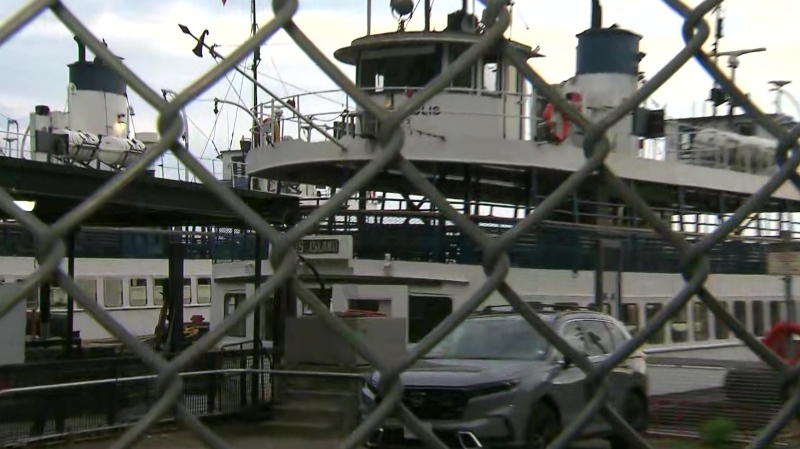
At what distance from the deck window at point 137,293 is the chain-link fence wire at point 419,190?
27.1 m

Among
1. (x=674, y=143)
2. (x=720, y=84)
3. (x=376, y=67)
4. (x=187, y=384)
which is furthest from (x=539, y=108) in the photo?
(x=720, y=84)

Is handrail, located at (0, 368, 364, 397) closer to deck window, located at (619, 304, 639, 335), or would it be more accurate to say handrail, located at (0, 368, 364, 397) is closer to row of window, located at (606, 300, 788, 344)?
row of window, located at (606, 300, 788, 344)

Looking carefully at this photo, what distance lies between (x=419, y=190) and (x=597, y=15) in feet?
3.40

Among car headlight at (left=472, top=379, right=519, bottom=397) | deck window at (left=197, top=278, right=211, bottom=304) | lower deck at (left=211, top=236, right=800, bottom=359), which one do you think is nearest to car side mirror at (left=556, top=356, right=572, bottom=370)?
car headlight at (left=472, top=379, right=519, bottom=397)

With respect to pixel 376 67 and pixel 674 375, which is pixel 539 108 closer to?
pixel 376 67

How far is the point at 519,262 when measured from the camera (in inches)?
546

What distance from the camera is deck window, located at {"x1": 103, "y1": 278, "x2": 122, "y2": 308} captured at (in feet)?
90.6

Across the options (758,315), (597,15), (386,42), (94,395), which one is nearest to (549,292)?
(758,315)

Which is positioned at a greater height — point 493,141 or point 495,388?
point 493,141

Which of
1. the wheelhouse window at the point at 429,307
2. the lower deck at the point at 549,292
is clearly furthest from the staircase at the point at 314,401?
the wheelhouse window at the point at 429,307

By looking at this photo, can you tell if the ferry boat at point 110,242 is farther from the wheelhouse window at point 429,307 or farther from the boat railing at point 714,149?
the boat railing at point 714,149

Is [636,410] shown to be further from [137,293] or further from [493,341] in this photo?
[137,293]

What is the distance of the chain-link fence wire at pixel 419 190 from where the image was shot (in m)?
1.75

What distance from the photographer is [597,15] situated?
2809mm
